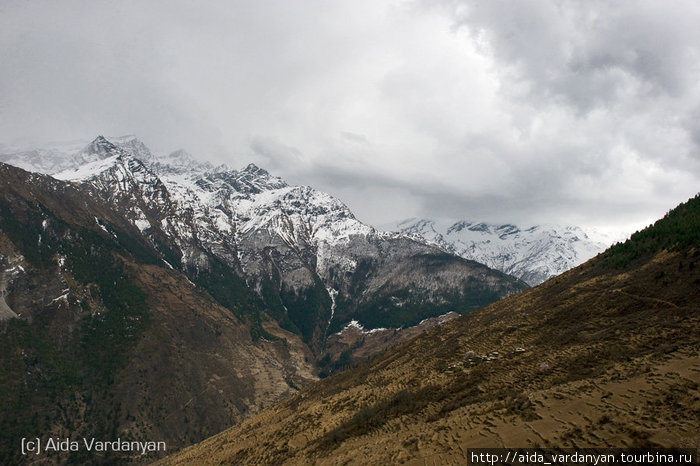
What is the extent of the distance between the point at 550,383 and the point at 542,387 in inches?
30.1

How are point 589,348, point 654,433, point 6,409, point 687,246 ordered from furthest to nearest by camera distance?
point 6,409 < point 687,246 < point 589,348 < point 654,433

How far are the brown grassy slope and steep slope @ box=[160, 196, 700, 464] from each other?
0.11 metres

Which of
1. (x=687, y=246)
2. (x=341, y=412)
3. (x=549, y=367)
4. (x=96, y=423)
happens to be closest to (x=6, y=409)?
(x=96, y=423)

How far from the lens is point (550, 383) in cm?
2645

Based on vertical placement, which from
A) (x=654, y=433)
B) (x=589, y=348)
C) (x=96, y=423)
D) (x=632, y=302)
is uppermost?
(x=632, y=302)

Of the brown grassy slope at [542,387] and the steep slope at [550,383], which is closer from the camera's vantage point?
the brown grassy slope at [542,387]

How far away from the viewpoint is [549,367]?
29.2 meters

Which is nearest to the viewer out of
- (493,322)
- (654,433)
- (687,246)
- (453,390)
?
(654,433)

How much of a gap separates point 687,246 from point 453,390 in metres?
32.1

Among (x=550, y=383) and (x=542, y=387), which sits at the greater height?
(x=550, y=383)

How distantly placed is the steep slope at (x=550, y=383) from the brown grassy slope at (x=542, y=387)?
112 millimetres

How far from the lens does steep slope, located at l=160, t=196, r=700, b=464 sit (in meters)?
19.7

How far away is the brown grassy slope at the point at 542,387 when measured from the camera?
19.6 metres

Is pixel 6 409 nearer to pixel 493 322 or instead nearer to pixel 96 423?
pixel 96 423
